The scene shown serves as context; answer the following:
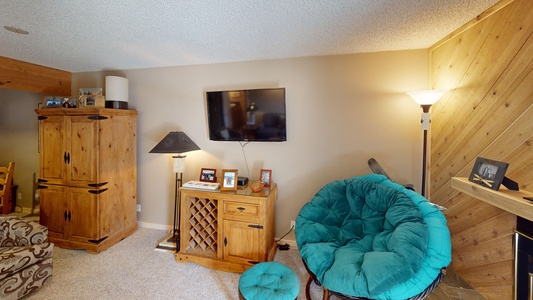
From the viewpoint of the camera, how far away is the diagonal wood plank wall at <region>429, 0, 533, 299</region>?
1450 millimetres

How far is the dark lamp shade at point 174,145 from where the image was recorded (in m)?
2.47

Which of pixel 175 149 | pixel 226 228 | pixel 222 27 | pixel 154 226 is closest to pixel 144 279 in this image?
pixel 226 228

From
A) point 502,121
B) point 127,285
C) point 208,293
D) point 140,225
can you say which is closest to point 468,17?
point 502,121

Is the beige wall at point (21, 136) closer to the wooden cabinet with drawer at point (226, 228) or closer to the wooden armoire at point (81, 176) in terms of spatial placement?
the wooden armoire at point (81, 176)

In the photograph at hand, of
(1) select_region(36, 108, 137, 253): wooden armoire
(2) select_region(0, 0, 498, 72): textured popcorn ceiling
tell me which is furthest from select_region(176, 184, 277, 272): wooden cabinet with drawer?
(2) select_region(0, 0, 498, 72): textured popcorn ceiling

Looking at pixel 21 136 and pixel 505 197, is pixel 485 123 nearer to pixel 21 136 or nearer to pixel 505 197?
pixel 505 197

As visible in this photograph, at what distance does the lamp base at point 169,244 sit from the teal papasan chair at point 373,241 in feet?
5.08

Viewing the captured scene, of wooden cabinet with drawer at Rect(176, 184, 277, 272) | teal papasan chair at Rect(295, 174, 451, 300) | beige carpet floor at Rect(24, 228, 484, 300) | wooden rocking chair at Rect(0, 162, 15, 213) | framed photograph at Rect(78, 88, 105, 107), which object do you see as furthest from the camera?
wooden rocking chair at Rect(0, 162, 15, 213)

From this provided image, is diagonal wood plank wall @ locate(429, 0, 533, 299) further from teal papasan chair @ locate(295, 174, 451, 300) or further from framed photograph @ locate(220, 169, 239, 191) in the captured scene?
framed photograph @ locate(220, 169, 239, 191)

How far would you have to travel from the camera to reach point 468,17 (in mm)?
1723

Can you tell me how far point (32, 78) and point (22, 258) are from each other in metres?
2.55

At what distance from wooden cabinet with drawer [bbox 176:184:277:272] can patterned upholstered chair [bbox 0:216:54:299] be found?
113 cm

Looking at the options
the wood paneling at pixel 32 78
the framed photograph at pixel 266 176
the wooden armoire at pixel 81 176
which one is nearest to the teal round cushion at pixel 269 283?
the framed photograph at pixel 266 176

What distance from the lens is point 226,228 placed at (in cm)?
223
